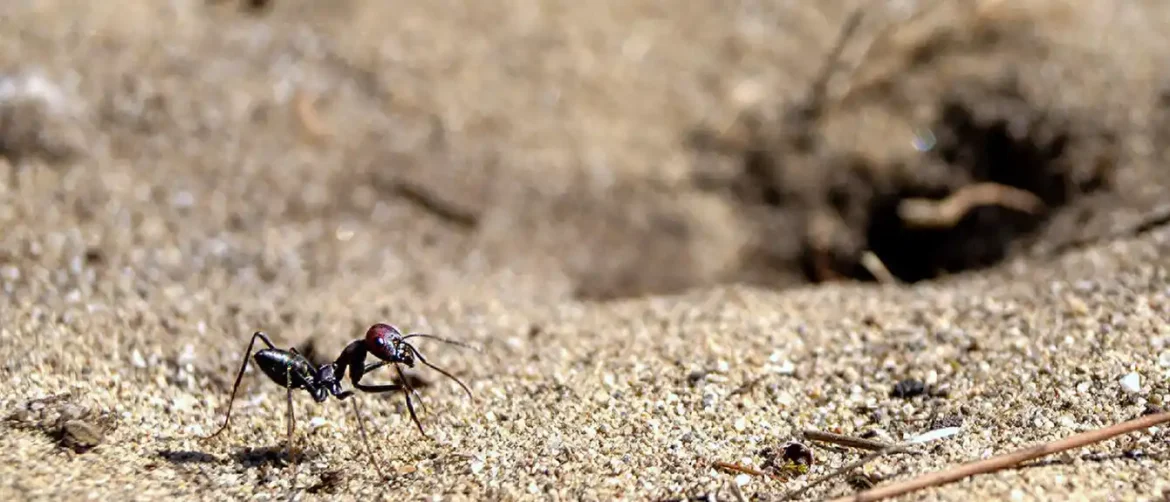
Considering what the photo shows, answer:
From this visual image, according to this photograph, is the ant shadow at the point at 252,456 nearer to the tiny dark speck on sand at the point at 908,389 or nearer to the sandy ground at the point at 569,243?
the sandy ground at the point at 569,243

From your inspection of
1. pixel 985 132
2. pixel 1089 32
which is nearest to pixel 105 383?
pixel 985 132

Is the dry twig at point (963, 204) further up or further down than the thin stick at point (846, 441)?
further up

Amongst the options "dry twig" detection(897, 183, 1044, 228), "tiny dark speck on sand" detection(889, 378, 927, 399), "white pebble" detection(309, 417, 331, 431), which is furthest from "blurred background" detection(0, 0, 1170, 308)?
"tiny dark speck on sand" detection(889, 378, 927, 399)

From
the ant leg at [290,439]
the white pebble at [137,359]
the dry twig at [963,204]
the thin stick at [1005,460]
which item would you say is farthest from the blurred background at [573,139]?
the thin stick at [1005,460]

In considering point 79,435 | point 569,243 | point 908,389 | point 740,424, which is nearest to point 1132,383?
point 908,389

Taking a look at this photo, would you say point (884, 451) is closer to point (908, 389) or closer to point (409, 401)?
point (908, 389)
